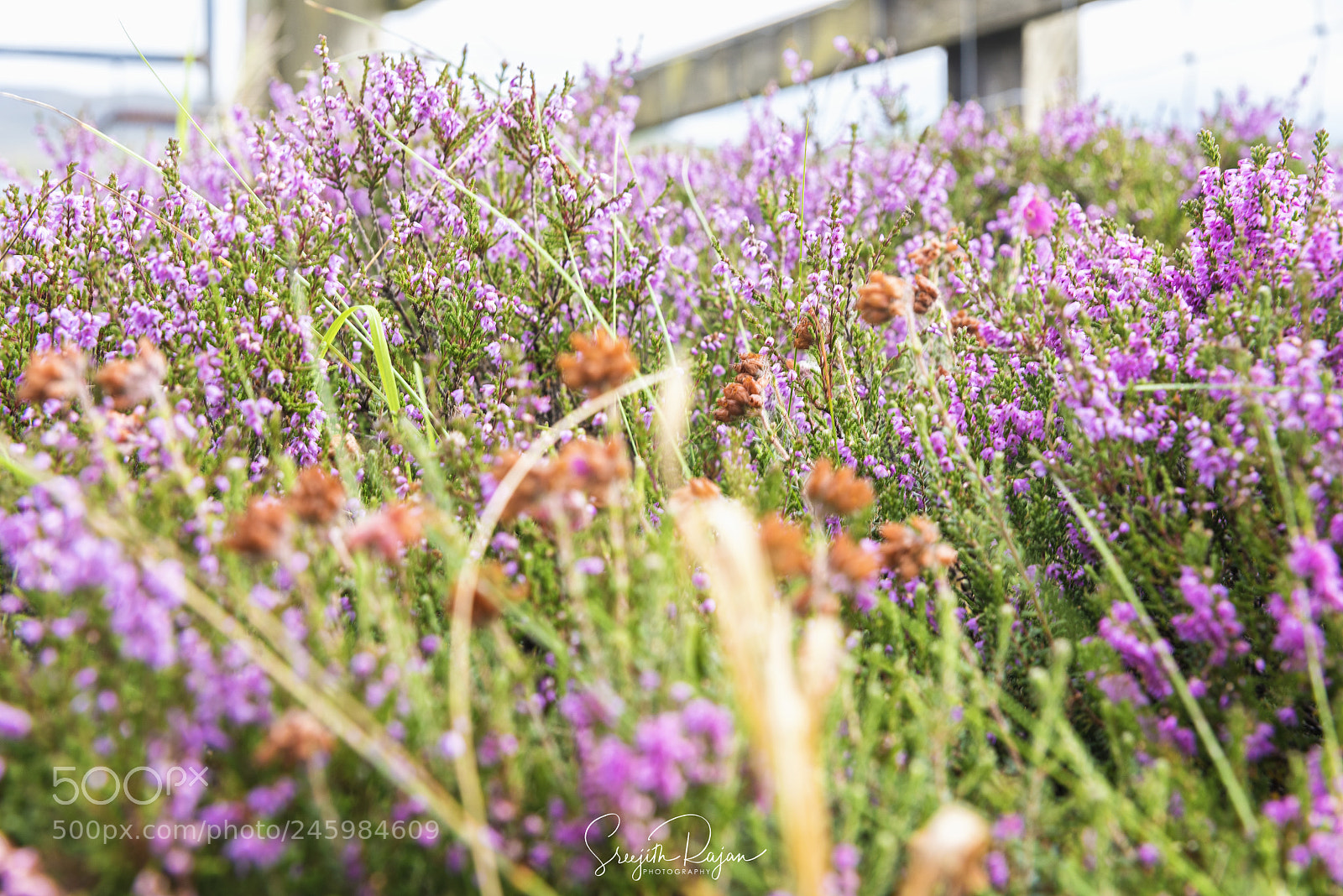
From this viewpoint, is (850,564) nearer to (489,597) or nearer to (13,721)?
(489,597)

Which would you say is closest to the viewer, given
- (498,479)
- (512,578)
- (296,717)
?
(296,717)

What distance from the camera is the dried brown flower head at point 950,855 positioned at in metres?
0.88

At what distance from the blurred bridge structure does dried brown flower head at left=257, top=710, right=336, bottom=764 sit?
19.2 feet

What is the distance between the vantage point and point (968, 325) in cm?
237

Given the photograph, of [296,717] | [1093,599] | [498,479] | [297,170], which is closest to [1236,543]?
[1093,599]

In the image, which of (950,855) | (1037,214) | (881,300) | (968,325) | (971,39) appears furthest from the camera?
(971,39)

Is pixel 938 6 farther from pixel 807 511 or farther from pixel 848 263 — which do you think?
pixel 807 511

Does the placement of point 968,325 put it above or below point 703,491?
above

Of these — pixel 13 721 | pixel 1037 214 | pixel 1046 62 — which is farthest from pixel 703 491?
pixel 1046 62

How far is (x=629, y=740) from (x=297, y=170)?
76.9 inches

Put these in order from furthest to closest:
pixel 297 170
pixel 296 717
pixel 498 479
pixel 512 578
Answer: pixel 297 170
pixel 512 578
pixel 498 479
pixel 296 717

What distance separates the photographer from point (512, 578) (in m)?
1.64

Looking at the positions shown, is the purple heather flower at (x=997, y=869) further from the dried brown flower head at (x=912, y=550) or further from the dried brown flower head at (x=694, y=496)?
the dried brown flower head at (x=694, y=496)

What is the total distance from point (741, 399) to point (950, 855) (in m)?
1.21
